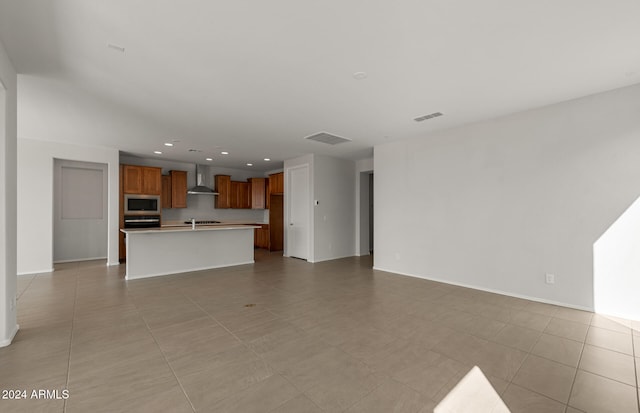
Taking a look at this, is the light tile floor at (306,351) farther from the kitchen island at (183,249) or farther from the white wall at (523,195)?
the kitchen island at (183,249)

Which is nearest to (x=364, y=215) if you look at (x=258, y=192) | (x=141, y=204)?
(x=258, y=192)

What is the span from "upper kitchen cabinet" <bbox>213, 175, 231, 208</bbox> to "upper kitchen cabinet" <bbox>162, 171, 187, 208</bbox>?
1.09 meters

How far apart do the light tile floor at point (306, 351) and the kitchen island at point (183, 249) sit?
1.00 m

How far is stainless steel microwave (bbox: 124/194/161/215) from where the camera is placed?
7.10m

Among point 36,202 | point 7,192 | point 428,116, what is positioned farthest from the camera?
point 36,202

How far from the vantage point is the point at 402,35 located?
7.55 feet

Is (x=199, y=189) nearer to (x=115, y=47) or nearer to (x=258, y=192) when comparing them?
(x=258, y=192)

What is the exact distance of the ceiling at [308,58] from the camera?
204 centimetres

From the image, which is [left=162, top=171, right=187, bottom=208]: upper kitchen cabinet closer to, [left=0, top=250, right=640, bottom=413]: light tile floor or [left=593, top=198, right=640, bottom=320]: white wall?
[left=0, top=250, right=640, bottom=413]: light tile floor

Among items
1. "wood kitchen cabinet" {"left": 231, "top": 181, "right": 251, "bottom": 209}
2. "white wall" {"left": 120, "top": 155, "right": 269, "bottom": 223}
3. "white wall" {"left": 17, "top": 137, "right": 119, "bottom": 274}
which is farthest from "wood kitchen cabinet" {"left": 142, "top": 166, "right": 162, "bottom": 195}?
"wood kitchen cabinet" {"left": 231, "top": 181, "right": 251, "bottom": 209}

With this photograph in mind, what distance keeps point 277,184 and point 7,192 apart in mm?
6186

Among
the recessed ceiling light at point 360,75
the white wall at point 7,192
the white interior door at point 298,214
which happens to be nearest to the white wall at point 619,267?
the recessed ceiling light at point 360,75

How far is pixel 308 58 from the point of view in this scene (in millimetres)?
2641

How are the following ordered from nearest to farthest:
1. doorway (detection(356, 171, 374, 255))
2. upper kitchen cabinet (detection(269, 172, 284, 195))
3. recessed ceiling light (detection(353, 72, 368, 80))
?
recessed ceiling light (detection(353, 72, 368, 80)) < doorway (detection(356, 171, 374, 255)) < upper kitchen cabinet (detection(269, 172, 284, 195))
